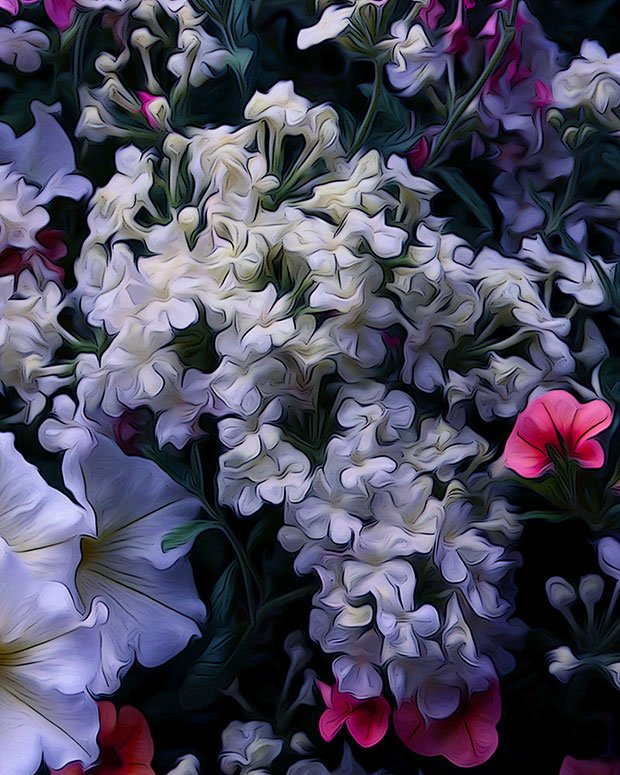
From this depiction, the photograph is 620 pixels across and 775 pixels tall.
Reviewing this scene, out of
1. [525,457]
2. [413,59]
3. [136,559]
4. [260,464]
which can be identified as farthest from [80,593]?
[413,59]

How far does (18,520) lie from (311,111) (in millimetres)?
268

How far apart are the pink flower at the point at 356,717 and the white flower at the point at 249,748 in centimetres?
4

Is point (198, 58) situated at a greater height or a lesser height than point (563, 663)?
greater

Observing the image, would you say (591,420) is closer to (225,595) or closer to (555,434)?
(555,434)

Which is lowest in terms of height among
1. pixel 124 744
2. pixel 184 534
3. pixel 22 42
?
pixel 124 744

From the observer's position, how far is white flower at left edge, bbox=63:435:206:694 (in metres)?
0.53

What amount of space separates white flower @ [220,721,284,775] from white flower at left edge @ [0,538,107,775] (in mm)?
110

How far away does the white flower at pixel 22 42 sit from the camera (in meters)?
0.65

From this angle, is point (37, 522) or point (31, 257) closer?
point (37, 522)

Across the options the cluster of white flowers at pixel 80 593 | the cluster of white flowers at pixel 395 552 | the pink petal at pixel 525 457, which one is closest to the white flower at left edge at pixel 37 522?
the cluster of white flowers at pixel 80 593

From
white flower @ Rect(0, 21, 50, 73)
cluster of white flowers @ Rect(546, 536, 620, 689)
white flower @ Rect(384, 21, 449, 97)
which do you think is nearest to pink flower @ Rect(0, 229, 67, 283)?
white flower @ Rect(0, 21, 50, 73)

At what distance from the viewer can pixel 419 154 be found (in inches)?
23.5

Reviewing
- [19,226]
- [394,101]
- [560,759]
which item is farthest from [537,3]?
[560,759]

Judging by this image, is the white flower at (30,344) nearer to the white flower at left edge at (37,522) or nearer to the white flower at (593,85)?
the white flower at left edge at (37,522)
